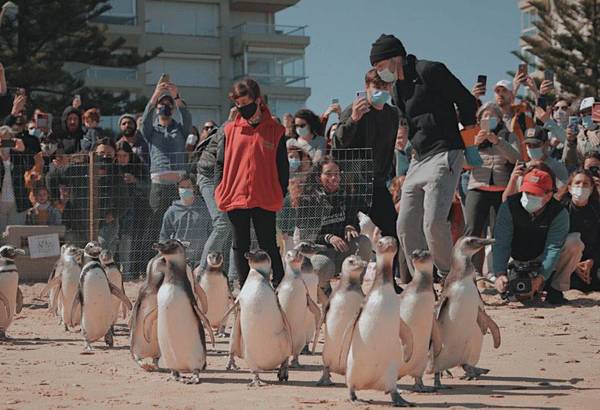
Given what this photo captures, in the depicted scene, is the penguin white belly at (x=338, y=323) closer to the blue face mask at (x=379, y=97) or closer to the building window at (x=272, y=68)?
the blue face mask at (x=379, y=97)

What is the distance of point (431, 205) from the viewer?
28.1 feet

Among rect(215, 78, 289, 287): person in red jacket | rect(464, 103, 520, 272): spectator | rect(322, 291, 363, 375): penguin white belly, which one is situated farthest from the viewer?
rect(464, 103, 520, 272): spectator

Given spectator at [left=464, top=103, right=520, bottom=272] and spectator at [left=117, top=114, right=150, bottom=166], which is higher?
spectator at [left=117, top=114, right=150, bottom=166]

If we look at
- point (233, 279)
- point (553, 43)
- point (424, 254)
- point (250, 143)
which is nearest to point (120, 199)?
point (233, 279)

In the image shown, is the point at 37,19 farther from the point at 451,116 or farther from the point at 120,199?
the point at 451,116

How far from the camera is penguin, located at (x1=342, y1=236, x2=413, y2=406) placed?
6820 millimetres

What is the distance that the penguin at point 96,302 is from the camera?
387 inches

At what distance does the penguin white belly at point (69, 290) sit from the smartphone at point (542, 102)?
21.4 feet

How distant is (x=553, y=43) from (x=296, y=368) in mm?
32376

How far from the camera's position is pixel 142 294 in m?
8.45

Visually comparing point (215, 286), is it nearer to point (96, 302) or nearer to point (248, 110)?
point (96, 302)

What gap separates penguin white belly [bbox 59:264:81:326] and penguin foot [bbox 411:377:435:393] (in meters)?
4.57

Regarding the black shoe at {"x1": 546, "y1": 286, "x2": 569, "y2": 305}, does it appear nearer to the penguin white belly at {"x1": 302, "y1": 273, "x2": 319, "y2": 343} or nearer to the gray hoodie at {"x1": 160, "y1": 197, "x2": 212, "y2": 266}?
the penguin white belly at {"x1": 302, "y1": 273, "x2": 319, "y2": 343}

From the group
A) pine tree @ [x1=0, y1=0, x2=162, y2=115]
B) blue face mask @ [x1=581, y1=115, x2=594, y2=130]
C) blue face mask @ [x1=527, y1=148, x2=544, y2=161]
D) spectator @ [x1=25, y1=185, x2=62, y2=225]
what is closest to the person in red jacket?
blue face mask @ [x1=527, y1=148, x2=544, y2=161]
